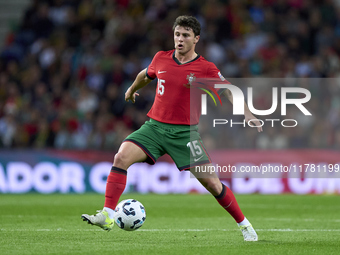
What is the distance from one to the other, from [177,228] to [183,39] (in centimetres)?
255

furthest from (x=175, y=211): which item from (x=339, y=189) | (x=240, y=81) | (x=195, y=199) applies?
(x=240, y=81)

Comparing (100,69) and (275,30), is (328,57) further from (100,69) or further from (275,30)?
(100,69)

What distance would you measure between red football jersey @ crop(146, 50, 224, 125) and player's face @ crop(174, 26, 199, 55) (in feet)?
0.50

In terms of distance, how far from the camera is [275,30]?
1755 centimetres

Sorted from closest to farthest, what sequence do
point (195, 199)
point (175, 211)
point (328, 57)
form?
point (175, 211) < point (195, 199) < point (328, 57)

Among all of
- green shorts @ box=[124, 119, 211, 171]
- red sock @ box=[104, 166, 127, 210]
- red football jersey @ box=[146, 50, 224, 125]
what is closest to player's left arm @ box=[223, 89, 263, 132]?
red football jersey @ box=[146, 50, 224, 125]

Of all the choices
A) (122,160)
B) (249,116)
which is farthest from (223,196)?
(122,160)

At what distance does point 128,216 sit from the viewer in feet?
21.2

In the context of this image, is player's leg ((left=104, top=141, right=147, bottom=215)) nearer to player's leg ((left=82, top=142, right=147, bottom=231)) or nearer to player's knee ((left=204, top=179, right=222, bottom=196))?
player's leg ((left=82, top=142, right=147, bottom=231))

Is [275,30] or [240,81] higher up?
[275,30]

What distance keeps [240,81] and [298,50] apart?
94.4 inches

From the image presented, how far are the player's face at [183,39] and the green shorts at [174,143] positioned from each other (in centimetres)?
82

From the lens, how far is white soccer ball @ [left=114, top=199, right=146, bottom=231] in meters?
6.45

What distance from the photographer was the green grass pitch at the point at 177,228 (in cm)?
607
